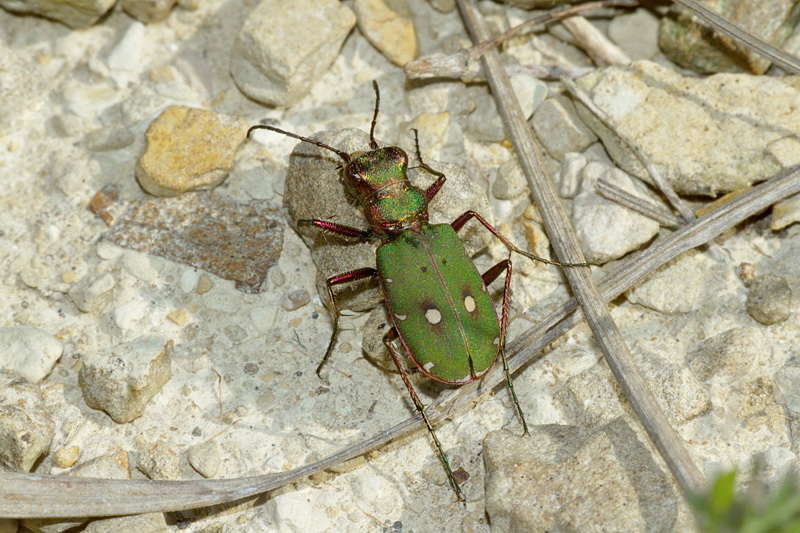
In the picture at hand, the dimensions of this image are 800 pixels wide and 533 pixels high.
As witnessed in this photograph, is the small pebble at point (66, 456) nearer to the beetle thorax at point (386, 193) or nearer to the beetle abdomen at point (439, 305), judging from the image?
the beetle abdomen at point (439, 305)

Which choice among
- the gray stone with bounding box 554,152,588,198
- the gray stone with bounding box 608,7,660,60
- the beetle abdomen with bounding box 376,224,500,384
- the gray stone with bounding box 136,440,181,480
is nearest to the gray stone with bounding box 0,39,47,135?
the gray stone with bounding box 136,440,181,480

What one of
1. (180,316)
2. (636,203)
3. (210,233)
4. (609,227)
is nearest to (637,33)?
(636,203)

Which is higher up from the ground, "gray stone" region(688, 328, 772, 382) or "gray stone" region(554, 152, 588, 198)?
"gray stone" region(554, 152, 588, 198)

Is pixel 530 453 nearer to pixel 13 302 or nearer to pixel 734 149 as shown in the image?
pixel 734 149

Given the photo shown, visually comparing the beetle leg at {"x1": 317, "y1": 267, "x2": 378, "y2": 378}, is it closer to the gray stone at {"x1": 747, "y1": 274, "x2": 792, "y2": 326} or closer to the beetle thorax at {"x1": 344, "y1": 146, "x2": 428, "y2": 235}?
the beetle thorax at {"x1": 344, "y1": 146, "x2": 428, "y2": 235}

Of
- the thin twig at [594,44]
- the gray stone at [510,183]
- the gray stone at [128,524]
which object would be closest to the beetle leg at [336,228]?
the gray stone at [510,183]

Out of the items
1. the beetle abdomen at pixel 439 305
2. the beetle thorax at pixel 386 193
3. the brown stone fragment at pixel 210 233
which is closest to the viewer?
the beetle abdomen at pixel 439 305
